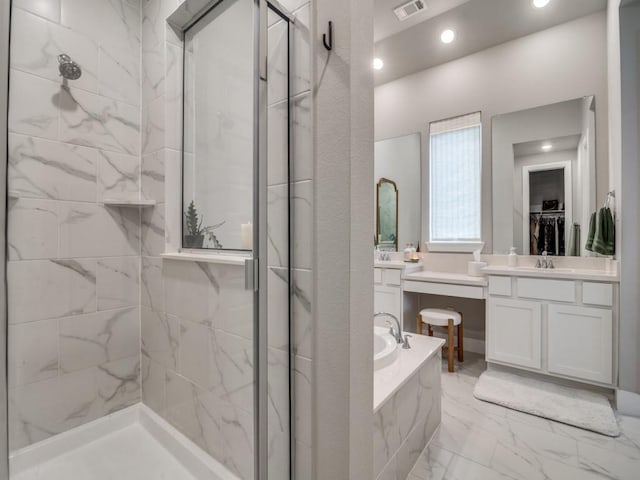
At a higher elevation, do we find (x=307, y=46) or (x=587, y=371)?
(x=307, y=46)

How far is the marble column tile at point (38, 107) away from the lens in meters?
1.17

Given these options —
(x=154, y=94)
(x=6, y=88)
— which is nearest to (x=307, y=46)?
(x=6, y=88)

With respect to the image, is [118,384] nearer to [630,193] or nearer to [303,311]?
[303,311]

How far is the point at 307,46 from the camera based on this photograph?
0.92m

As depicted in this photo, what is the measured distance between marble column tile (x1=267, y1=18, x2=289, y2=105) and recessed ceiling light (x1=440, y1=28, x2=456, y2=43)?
106 inches

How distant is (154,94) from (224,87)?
0.61m

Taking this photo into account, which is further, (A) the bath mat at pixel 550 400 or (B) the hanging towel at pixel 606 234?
(B) the hanging towel at pixel 606 234

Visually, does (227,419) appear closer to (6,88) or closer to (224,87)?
(6,88)

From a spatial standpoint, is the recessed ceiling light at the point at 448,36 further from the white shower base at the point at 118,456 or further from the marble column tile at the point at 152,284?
the white shower base at the point at 118,456

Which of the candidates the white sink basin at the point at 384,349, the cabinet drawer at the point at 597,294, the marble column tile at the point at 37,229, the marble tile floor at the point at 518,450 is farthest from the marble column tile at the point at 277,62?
the cabinet drawer at the point at 597,294

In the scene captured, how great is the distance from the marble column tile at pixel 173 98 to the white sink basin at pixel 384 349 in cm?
141

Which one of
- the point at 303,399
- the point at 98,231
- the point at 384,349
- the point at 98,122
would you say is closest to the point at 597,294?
the point at 384,349

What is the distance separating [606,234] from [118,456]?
3.18m

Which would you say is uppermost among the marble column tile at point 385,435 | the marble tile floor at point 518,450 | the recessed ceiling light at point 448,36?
the recessed ceiling light at point 448,36
